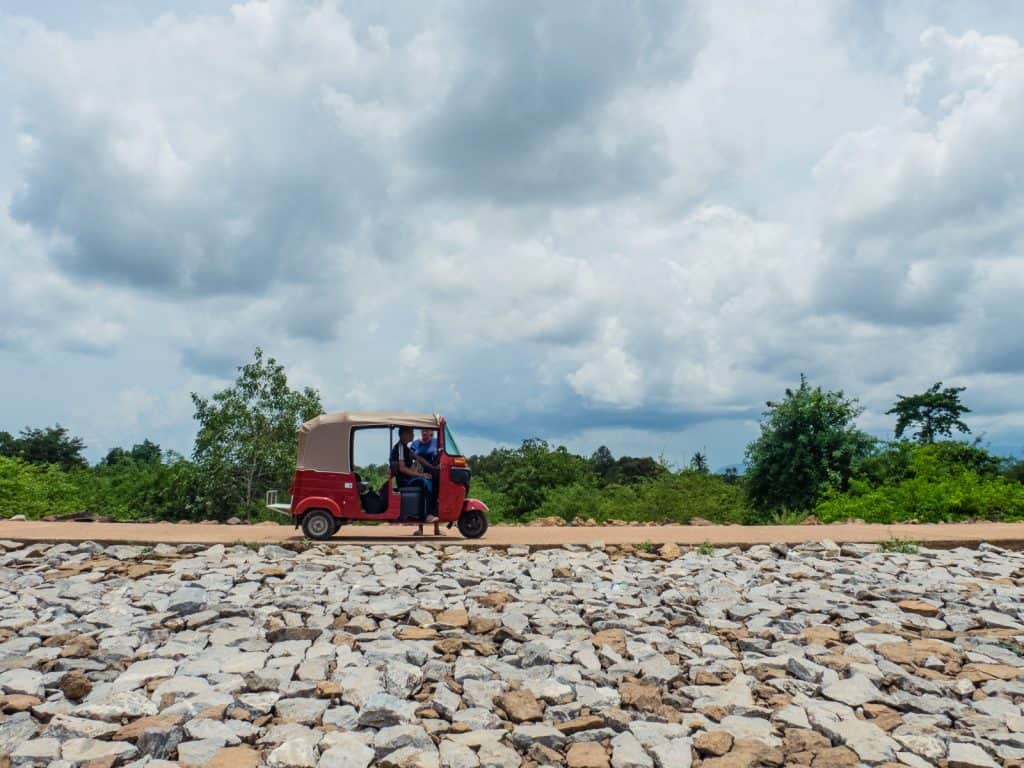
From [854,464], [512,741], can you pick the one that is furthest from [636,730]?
[854,464]

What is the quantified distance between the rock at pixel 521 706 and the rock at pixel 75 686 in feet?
8.91

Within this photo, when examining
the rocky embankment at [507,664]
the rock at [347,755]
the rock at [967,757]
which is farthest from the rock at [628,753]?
the rock at [967,757]

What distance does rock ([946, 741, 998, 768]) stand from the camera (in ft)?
17.1

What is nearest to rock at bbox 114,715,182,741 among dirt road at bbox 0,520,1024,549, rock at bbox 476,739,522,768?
Answer: rock at bbox 476,739,522,768

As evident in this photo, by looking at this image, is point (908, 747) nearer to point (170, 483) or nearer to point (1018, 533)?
point (1018, 533)

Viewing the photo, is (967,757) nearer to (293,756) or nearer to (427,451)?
(293,756)

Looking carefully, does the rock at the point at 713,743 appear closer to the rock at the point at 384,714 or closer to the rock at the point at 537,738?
the rock at the point at 537,738

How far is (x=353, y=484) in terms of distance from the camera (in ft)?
36.7

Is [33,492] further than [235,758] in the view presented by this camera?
Yes

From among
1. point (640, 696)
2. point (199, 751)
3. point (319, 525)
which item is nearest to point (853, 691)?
point (640, 696)

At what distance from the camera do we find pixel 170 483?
2073 cm

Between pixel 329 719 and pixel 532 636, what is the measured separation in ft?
6.40

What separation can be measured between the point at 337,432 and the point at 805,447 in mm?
12204

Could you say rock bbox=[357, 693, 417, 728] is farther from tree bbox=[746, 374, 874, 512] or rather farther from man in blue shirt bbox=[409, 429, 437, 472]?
tree bbox=[746, 374, 874, 512]
